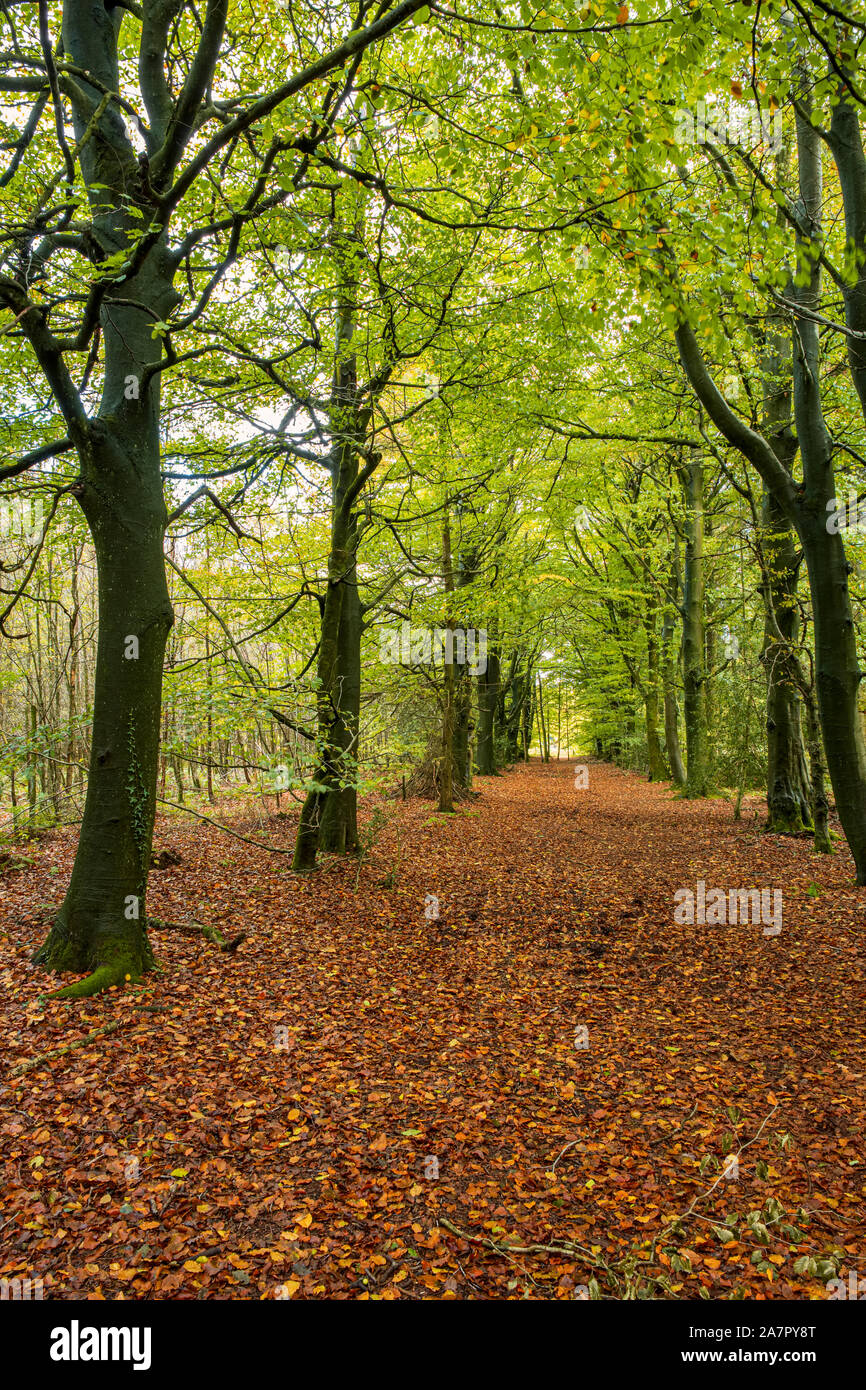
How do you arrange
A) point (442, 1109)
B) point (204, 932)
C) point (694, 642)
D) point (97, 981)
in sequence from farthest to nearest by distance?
point (694, 642) < point (204, 932) < point (97, 981) < point (442, 1109)

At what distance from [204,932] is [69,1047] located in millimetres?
2271

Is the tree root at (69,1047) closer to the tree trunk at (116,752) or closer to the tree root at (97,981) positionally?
the tree root at (97,981)

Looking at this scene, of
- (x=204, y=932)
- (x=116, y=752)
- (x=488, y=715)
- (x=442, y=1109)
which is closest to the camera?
(x=442, y=1109)

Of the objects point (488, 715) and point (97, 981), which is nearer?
point (97, 981)

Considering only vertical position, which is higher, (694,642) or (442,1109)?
(694,642)

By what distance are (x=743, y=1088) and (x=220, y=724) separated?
5275 millimetres

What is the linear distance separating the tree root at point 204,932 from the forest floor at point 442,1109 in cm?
13

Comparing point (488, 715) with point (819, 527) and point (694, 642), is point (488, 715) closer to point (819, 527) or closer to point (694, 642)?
point (694, 642)

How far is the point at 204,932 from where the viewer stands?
6184 millimetres

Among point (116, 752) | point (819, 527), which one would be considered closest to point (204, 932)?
point (116, 752)

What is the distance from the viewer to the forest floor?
8.84ft

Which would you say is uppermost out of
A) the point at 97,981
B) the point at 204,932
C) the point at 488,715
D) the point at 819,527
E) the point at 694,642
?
the point at 819,527

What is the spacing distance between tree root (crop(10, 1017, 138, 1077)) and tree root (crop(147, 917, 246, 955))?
1616mm

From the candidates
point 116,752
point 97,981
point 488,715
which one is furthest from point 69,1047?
point 488,715
